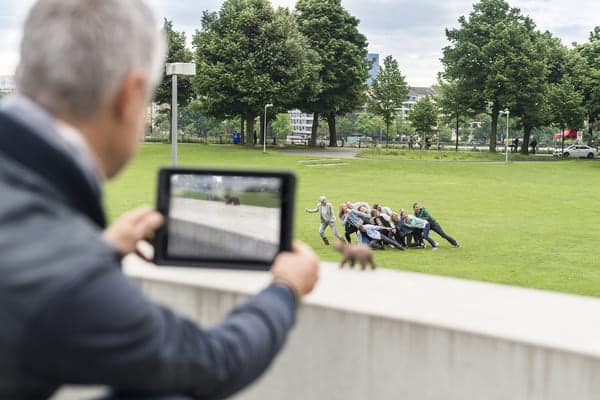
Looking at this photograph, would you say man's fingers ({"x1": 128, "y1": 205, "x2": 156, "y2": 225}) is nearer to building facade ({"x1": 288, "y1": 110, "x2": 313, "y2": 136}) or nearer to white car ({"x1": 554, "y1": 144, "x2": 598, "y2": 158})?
white car ({"x1": 554, "y1": 144, "x2": 598, "y2": 158})

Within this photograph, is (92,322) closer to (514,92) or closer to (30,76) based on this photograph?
(30,76)

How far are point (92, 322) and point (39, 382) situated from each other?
160 millimetres

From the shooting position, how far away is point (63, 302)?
3.16 ft

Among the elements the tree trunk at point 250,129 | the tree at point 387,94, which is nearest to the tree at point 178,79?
the tree trunk at point 250,129

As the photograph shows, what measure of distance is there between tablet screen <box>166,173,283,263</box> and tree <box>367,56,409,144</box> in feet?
218

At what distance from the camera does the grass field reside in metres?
15.7

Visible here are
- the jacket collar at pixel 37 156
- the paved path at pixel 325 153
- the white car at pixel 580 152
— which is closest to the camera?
the jacket collar at pixel 37 156

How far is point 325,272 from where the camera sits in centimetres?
280

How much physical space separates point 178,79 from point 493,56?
2714 cm

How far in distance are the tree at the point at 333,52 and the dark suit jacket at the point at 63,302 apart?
176ft

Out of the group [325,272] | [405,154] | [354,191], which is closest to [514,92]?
[405,154]

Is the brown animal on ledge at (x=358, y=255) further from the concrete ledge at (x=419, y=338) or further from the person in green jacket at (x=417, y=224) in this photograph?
the person in green jacket at (x=417, y=224)

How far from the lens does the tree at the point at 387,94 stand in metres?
67.6

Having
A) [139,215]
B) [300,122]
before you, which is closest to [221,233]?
[139,215]
